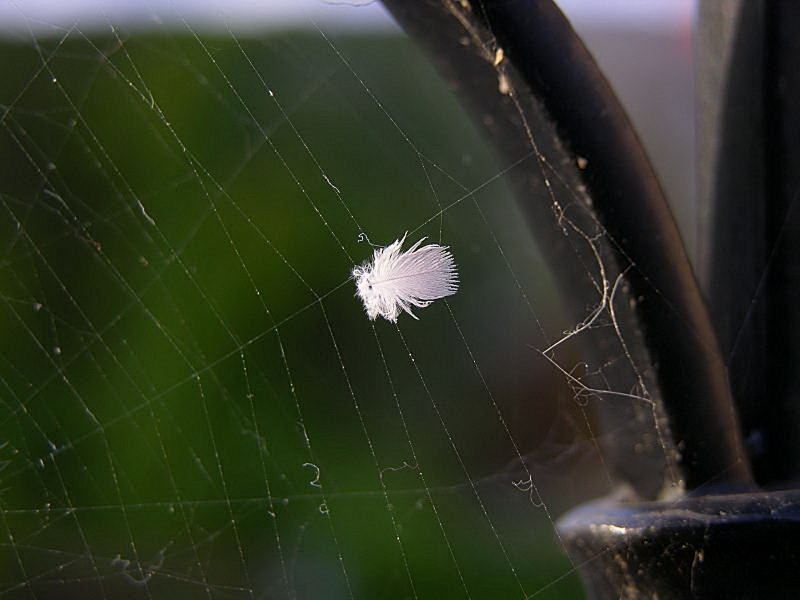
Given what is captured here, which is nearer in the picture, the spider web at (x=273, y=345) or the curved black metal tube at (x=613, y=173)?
the curved black metal tube at (x=613, y=173)

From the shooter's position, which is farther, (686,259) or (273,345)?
(273,345)

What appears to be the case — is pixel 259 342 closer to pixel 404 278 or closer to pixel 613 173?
pixel 404 278

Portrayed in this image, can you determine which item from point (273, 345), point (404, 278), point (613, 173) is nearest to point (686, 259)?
point (613, 173)

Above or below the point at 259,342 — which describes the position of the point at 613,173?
below

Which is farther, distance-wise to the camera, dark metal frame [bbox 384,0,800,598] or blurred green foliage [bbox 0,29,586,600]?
blurred green foliage [bbox 0,29,586,600]

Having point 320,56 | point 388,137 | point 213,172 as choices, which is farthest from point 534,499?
point 213,172
